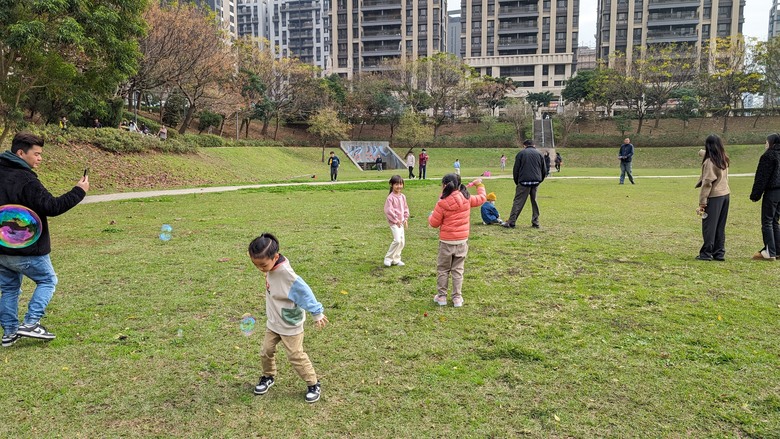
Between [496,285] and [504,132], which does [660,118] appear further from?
[496,285]

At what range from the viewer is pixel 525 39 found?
80.7 m

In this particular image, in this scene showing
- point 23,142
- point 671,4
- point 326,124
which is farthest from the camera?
point 671,4

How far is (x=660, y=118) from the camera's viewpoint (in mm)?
58000

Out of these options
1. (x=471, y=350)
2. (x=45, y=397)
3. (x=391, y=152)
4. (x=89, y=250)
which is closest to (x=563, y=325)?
(x=471, y=350)

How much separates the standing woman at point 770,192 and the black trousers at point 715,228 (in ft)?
1.46

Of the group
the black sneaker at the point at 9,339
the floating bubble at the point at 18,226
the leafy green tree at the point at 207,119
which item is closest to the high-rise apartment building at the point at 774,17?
the leafy green tree at the point at 207,119

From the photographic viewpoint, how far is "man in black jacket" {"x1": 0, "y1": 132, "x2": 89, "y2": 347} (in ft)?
13.4

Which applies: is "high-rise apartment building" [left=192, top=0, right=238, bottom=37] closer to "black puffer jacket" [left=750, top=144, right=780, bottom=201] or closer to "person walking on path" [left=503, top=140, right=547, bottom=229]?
"person walking on path" [left=503, top=140, right=547, bottom=229]

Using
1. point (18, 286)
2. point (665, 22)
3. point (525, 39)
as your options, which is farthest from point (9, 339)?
point (665, 22)

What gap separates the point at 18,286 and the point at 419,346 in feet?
11.4

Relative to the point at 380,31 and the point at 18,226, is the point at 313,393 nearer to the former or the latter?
the point at 18,226

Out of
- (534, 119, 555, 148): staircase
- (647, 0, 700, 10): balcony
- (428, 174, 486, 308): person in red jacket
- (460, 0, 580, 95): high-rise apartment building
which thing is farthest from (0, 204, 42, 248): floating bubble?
(647, 0, 700, 10): balcony

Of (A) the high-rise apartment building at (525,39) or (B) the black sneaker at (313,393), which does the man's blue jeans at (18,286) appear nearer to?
(B) the black sneaker at (313,393)

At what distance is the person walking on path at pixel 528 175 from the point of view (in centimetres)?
999
